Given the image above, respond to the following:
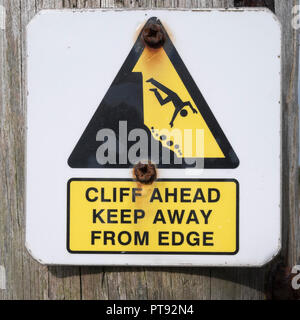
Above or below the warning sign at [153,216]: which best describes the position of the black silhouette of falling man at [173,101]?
above

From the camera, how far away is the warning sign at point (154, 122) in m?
0.97

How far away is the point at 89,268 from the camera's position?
1.04 metres

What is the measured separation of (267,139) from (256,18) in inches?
10.6

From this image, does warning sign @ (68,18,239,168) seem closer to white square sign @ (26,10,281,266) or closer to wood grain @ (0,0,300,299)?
white square sign @ (26,10,281,266)

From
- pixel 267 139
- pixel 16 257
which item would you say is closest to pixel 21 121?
pixel 16 257

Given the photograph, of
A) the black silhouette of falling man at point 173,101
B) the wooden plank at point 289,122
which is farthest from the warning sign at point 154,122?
the wooden plank at point 289,122

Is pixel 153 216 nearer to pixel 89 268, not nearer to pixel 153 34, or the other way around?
pixel 89 268

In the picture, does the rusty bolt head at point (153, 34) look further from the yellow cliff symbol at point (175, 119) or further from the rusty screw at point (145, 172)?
the rusty screw at point (145, 172)

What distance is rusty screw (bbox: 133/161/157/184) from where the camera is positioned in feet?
3.20

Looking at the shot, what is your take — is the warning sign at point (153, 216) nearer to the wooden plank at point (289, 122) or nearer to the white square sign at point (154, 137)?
the white square sign at point (154, 137)

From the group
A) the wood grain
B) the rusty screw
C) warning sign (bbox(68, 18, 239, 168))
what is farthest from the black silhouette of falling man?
the wood grain

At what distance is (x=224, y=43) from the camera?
969mm

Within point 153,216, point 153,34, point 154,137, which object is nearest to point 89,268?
point 153,216
